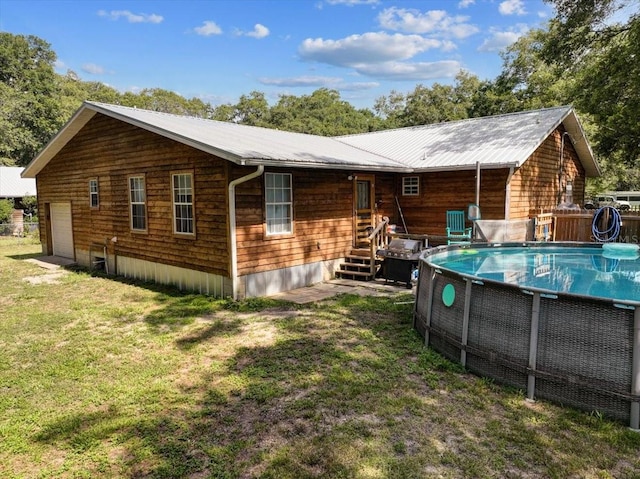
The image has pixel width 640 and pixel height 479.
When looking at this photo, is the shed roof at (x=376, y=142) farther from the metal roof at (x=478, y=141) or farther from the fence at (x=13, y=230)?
the fence at (x=13, y=230)

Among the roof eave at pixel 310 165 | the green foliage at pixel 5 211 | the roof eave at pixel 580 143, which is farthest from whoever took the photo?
the green foliage at pixel 5 211

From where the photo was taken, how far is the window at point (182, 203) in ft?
30.5

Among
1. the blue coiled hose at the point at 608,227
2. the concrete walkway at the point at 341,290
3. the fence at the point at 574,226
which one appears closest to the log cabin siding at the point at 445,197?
the fence at the point at 574,226

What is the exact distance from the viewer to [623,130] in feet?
51.9

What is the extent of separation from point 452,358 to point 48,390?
4517 millimetres

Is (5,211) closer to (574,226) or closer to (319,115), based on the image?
(574,226)

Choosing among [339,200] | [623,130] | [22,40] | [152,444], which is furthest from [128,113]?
[22,40]

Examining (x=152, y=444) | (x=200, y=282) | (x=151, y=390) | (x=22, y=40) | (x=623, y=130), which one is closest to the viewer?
(x=152, y=444)

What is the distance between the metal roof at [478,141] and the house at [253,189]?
61 millimetres

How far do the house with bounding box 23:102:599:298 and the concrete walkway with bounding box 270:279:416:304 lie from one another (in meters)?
0.34

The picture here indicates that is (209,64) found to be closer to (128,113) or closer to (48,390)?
(128,113)

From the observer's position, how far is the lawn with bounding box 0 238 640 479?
3318mm

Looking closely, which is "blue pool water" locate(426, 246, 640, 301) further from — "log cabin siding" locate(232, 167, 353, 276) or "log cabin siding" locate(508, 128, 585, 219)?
"log cabin siding" locate(232, 167, 353, 276)

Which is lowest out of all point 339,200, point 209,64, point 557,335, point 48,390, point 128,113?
point 48,390
